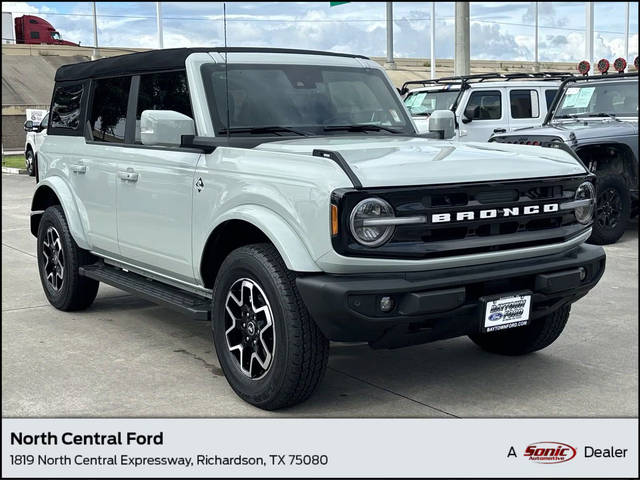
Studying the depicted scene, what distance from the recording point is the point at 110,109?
6.02 meters

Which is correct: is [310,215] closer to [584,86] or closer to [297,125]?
[297,125]

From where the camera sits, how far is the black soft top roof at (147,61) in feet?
17.1

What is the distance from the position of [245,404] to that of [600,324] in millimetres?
2914

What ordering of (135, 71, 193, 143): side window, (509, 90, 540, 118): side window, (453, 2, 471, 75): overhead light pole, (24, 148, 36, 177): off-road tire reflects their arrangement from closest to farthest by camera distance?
(135, 71, 193, 143): side window → (509, 90, 540, 118): side window → (453, 2, 471, 75): overhead light pole → (24, 148, 36, 177): off-road tire

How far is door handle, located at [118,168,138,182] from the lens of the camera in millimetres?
5336

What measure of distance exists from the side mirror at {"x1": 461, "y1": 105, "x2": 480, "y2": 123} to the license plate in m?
10.2

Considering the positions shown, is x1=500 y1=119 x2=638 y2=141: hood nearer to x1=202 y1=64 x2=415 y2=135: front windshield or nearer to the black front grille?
x1=202 y1=64 x2=415 y2=135: front windshield

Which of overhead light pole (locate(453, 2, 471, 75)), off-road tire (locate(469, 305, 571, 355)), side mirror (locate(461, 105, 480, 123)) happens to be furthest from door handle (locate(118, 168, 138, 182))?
overhead light pole (locate(453, 2, 471, 75))

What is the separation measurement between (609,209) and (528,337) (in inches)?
203

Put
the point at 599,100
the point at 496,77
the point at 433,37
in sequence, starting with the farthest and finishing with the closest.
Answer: the point at 433,37 → the point at 496,77 → the point at 599,100

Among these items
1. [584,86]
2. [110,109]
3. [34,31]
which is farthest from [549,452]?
[34,31]

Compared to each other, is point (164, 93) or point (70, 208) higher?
point (164, 93)

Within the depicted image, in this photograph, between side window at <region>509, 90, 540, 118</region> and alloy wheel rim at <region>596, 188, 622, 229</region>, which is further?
side window at <region>509, 90, 540, 118</region>

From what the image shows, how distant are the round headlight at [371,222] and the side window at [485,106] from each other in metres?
10.7
